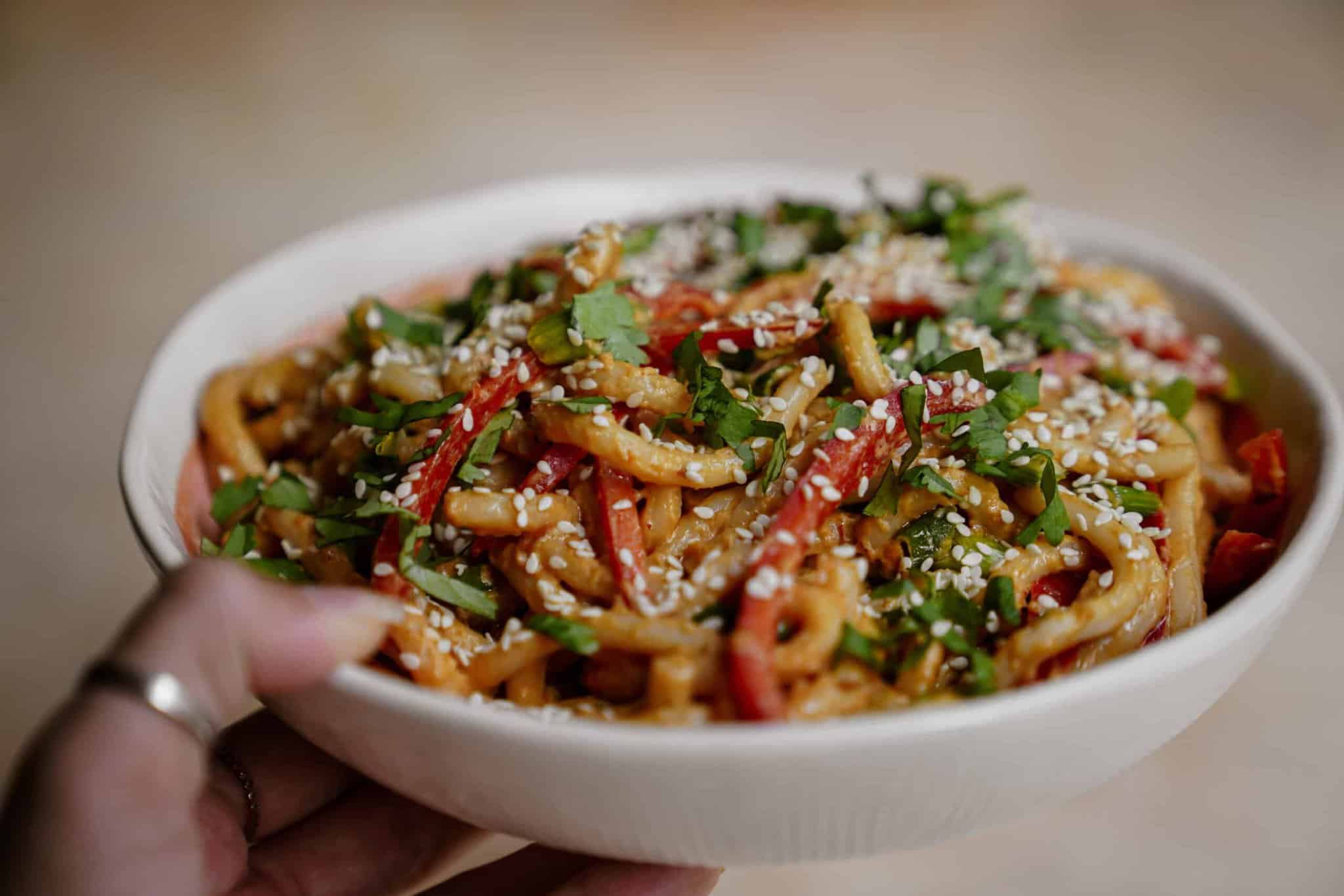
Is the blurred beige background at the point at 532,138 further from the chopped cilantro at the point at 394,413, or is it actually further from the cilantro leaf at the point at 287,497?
the chopped cilantro at the point at 394,413

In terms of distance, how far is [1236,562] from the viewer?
184cm

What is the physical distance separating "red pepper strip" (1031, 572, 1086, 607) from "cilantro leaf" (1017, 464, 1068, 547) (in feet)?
0.25

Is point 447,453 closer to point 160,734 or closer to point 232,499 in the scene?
point 232,499

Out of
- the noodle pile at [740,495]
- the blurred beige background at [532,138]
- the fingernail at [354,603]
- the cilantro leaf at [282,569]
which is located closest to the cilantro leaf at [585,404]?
the noodle pile at [740,495]

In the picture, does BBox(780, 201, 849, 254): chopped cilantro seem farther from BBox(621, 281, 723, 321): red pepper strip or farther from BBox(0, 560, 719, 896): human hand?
BBox(0, 560, 719, 896): human hand

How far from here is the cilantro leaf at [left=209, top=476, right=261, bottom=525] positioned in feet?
6.49

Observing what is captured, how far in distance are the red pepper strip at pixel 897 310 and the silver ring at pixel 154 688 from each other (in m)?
1.34

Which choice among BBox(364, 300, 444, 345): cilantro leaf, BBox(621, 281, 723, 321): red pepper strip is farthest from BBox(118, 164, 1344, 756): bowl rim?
BBox(621, 281, 723, 321): red pepper strip

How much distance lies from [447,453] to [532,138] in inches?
152

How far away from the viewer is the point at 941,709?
129cm

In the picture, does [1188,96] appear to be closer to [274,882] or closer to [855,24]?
[855,24]

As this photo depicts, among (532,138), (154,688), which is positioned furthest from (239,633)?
(532,138)

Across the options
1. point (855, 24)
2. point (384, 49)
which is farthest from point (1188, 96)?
point (384, 49)

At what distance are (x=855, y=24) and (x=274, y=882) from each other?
5.44m
